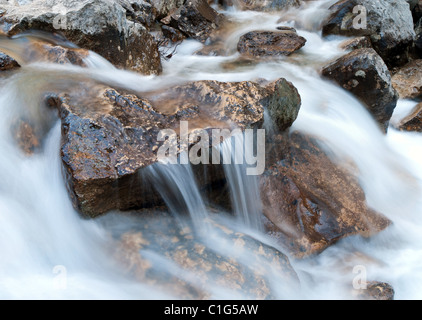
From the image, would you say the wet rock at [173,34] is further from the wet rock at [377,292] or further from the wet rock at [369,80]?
the wet rock at [377,292]

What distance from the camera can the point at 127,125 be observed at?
→ 3250 millimetres

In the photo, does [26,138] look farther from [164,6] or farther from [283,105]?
[164,6]

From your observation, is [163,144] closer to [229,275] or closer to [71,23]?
[229,275]

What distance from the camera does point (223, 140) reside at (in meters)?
3.31

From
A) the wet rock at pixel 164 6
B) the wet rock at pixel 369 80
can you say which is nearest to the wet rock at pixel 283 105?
the wet rock at pixel 369 80

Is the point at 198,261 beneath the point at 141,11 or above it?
beneath

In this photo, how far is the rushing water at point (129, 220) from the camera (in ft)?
9.28

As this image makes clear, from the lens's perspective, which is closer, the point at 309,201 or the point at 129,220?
the point at 129,220

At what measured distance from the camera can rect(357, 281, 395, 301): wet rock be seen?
3225mm

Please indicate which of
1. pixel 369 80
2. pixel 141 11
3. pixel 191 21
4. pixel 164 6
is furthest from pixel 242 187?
pixel 164 6

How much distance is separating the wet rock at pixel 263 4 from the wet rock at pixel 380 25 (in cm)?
254

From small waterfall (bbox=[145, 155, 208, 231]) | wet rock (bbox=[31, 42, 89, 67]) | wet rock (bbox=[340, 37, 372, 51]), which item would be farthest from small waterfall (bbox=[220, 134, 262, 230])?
wet rock (bbox=[340, 37, 372, 51])

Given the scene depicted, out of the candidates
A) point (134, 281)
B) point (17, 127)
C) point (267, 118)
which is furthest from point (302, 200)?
point (17, 127)

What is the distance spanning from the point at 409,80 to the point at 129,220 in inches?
288
